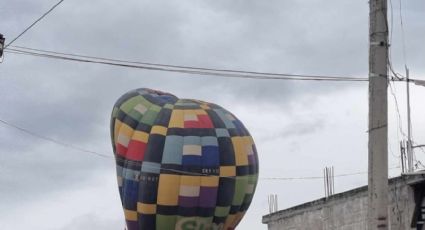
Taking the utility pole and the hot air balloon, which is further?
the hot air balloon

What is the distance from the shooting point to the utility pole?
13.1 meters

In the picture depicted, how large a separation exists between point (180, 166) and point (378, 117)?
13264 millimetres

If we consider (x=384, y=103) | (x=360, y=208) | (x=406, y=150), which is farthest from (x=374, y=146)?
(x=360, y=208)

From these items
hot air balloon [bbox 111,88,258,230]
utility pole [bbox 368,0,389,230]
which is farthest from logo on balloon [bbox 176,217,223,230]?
utility pole [bbox 368,0,389,230]

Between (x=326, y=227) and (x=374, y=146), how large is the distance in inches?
520

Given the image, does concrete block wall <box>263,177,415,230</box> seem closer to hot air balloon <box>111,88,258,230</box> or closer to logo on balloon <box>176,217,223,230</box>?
hot air balloon <box>111,88,258,230</box>

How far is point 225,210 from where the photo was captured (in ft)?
87.4

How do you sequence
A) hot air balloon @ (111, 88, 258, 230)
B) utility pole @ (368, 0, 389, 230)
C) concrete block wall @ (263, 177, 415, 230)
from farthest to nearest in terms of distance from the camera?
hot air balloon @ (111, 88, 258, 230) < concrete block wall @ (263, 177, 415, 230) < utility pole @ (368, 0, 389, 230)

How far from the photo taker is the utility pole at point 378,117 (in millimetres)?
13070

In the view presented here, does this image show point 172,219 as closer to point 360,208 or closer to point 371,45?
point 360,208

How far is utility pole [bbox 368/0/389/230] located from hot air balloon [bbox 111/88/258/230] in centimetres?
1291

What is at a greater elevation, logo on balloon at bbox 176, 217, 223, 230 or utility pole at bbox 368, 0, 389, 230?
utility pole at bbox 368, 0, 389, 230

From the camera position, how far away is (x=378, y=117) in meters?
13.4

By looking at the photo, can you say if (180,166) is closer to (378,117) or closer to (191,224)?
(191,224)
